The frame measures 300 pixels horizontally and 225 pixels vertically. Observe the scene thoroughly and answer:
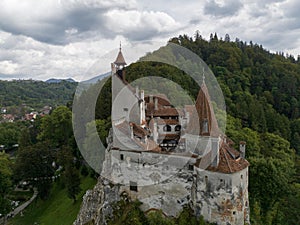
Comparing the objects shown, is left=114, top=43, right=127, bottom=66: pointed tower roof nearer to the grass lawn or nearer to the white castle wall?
the white castle wall

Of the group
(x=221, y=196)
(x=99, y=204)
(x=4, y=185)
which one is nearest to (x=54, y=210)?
(x=4, y=185)

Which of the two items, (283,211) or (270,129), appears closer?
(283,211)

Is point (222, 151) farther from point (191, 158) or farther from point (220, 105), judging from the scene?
point (220, 105)

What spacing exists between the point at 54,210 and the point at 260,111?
2046 inches

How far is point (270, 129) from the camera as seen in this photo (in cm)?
6975

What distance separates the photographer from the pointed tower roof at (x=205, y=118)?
2677 centimetres

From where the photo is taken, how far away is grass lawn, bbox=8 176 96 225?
42.6m

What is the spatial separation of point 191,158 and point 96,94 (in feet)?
122

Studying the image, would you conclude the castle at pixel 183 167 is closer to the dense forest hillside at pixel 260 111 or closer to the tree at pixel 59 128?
the dense forest hillside at pixel 260 111

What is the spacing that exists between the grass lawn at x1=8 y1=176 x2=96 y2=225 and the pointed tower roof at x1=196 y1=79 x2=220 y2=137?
2531cm

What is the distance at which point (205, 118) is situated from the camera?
27.5 meters

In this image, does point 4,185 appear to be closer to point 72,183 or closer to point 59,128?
point 72,183

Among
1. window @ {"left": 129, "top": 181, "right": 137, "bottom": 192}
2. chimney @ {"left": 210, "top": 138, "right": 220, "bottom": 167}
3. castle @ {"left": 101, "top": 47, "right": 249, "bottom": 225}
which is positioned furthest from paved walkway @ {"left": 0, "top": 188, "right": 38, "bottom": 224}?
chimney @ {"left": 210, "top": 138, "right": 220, "bottom": 167}

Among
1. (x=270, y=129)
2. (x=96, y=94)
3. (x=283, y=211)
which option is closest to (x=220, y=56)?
(x=270, y=129)
